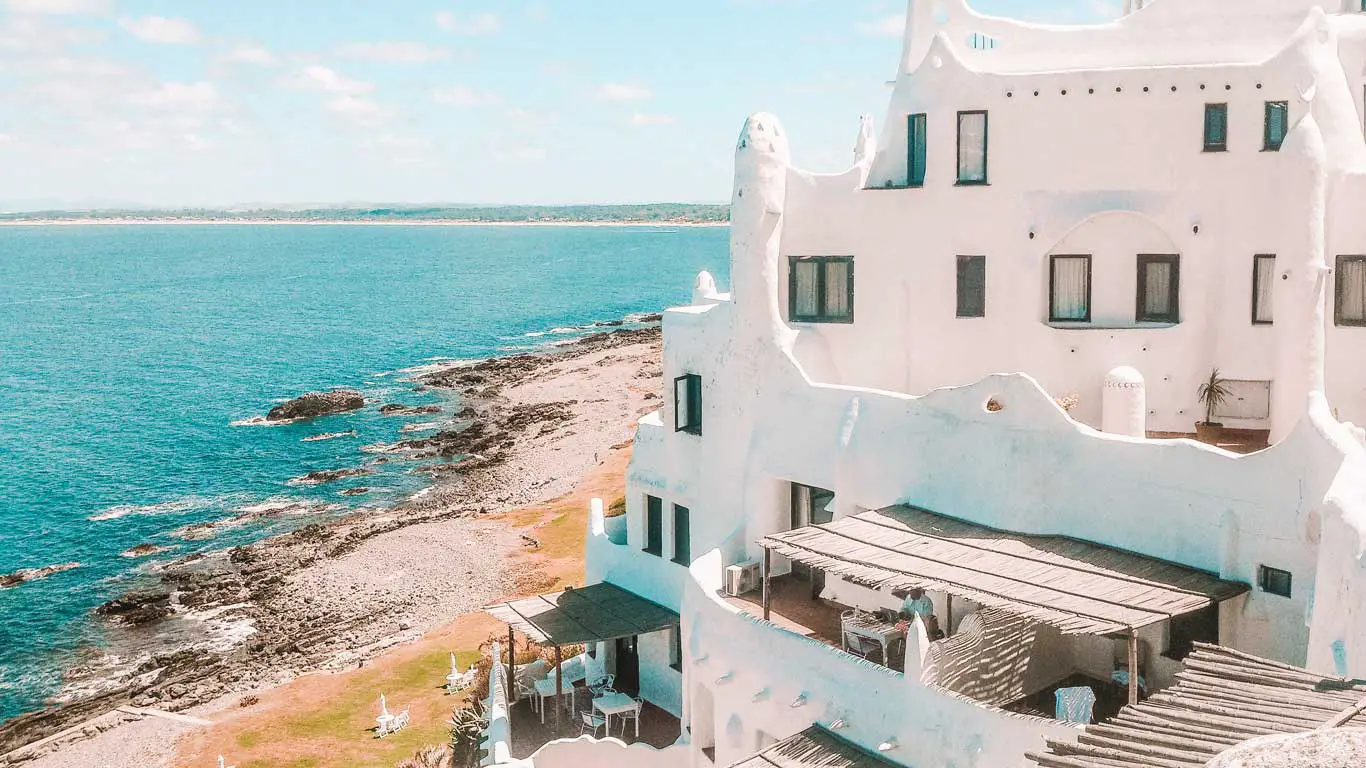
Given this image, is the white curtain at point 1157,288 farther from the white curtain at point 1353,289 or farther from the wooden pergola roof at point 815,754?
the wooden pergola roof at point 815,754

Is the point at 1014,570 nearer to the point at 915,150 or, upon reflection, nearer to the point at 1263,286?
the point at 1263,286

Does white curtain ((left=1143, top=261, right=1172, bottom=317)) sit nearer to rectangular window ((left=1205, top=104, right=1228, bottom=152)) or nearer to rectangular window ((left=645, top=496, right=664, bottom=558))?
rectangular window ((left=1205, top=104, right=1228, bottom=152))

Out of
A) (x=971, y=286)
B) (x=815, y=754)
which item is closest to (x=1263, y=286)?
(x=971, y=286)

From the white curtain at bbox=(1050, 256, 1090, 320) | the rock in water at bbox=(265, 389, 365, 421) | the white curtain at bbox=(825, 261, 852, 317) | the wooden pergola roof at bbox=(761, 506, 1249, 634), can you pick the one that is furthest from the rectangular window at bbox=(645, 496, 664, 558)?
the rock in water at bbox=(265, 389, 365, 421)

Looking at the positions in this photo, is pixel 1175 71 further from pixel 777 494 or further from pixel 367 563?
pixel 367 563

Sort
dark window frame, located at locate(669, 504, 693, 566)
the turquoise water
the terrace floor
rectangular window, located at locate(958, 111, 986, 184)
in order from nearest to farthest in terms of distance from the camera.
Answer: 1. rectangular window, located at locate(958, 111, 986, 184)
2. the terrace floor
3. dark window frame, located at locate(669, 504, 693, 566)
4. the turquoise water

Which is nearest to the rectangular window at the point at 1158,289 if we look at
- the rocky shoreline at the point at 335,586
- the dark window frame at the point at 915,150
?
the dark window frame at the point at 915,150

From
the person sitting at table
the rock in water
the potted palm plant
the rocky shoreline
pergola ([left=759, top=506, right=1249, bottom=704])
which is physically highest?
the potted palm plant
